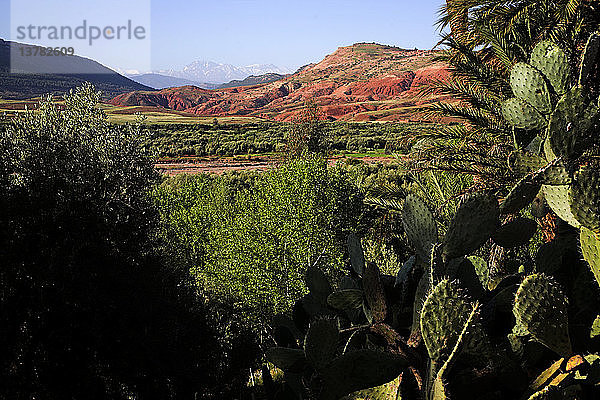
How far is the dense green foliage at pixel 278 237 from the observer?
9.47 m

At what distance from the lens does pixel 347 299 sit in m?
1.33

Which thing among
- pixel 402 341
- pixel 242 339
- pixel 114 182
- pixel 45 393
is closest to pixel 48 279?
pixel 45 393

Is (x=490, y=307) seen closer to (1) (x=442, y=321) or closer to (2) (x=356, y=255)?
(1) (x=442, y=321)

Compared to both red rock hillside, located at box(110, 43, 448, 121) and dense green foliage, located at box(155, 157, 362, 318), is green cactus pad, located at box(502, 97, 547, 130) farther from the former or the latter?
red rock hillside, located at box(110, 43, 448, 121)

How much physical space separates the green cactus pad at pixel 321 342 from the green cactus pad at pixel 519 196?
0.61 metres

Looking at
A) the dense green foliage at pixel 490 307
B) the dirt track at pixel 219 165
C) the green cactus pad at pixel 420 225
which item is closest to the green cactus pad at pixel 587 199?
the dense green foliage at pixel 490 307

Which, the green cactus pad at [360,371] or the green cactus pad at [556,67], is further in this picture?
the green cactus pad at [556,67]

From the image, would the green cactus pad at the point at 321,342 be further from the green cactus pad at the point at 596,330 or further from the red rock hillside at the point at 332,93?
the red rock hillside at the point at 332,93

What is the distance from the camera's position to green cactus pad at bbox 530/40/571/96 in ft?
5.12

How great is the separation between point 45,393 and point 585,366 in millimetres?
7067

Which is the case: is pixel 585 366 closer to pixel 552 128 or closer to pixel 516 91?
pixel 552 128

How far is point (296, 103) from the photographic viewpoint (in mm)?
110375

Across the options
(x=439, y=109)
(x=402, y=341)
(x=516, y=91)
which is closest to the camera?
(x=402, y=341)

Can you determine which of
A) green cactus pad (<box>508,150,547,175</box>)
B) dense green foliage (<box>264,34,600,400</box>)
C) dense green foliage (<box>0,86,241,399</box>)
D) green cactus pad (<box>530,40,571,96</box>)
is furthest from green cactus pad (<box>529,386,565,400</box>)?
dense green foliage (<box>0,86,241,399</box>)
